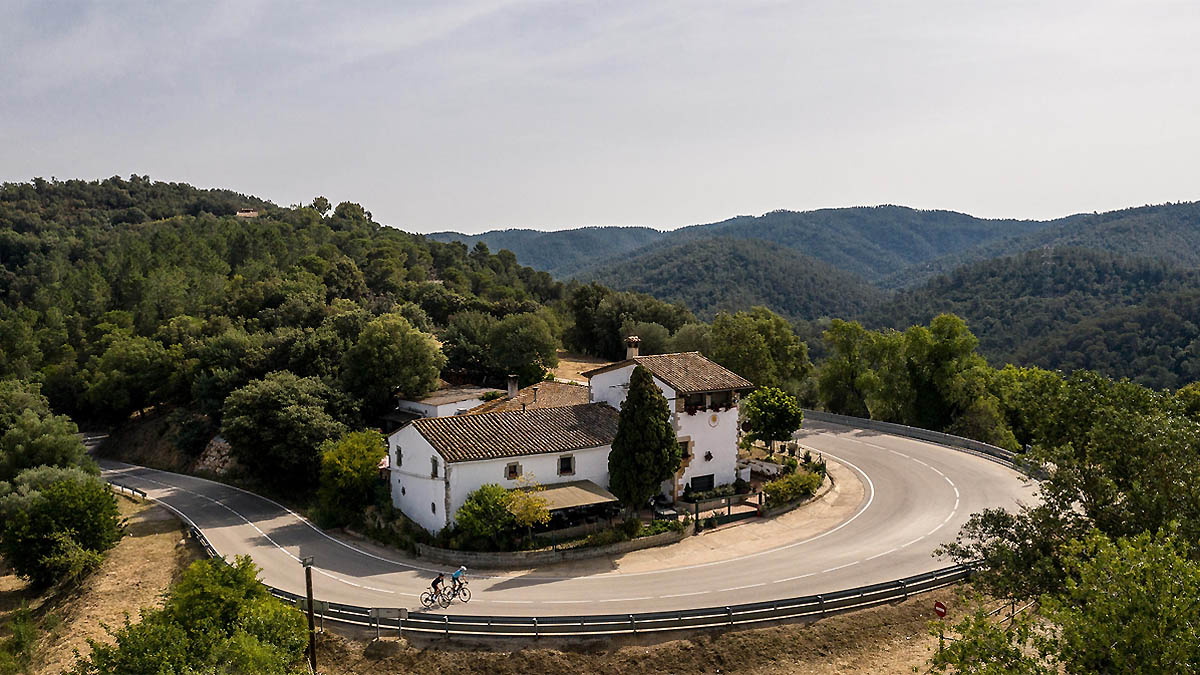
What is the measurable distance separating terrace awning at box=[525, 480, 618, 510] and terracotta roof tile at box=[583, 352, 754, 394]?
6777 mm

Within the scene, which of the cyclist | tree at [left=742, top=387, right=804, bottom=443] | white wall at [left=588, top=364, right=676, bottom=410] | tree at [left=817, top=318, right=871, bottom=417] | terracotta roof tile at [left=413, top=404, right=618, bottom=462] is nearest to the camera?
the cyclist

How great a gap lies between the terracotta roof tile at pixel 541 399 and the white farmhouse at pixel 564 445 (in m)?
10.1

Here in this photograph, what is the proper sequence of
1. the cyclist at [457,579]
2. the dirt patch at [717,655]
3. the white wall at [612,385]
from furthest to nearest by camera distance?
the white wall at [612,385] < the cyclist at [457,579] < the dirt patch at [717,655]

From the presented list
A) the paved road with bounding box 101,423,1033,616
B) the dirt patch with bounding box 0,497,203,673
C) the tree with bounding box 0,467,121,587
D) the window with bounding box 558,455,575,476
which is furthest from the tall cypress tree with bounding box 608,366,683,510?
the tree with bounding box 0,467,121,587

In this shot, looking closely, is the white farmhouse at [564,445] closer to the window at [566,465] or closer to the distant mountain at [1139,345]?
the window at [566,465]

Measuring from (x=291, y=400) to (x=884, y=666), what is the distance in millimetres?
36370

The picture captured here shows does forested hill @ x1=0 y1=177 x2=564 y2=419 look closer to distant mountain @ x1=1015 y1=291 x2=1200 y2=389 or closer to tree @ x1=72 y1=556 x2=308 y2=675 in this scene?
tree @ x1=72 y1=556 x2=308 y2=675

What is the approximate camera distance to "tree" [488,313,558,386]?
64.9m

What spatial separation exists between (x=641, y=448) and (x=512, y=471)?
6.16m

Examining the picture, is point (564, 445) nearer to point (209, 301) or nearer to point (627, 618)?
point (627, 618)

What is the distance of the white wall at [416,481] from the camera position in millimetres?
34156

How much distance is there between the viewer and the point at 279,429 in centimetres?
4534

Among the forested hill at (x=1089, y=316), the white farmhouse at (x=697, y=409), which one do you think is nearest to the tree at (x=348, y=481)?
the white farmhouse at (x=697, y=409)

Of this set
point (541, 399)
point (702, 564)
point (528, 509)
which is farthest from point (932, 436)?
point (528, 509)
